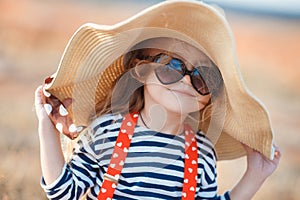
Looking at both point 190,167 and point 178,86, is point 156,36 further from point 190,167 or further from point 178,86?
point 190,167

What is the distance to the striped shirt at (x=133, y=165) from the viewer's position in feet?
3.58

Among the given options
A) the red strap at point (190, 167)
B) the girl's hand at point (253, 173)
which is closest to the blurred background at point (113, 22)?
the girl's hand at point (253, 173)

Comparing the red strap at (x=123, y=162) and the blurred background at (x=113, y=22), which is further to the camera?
the blurred background at (x=113, y=22)

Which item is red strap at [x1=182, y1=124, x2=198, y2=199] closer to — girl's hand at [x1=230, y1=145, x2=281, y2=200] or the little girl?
the little girl

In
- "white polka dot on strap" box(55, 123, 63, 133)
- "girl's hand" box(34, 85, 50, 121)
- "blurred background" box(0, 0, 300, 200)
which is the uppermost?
"girl's hand" box(34, 85, 50, 121)

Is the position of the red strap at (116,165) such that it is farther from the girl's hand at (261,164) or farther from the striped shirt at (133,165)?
the girl's hand at (261,164)

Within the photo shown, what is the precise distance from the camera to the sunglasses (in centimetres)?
104

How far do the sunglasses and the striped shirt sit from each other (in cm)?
12

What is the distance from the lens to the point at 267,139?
110cm

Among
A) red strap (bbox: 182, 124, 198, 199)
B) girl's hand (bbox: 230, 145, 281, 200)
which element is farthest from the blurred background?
red strap (bbox: 182, 124, 198, 199)

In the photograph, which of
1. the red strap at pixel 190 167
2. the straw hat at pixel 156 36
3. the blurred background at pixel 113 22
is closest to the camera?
the straw hat at pixel 156 36

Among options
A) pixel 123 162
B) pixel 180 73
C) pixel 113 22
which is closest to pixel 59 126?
pixel 123 162

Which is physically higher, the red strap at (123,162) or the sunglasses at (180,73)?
the sunglasses at (180,73)

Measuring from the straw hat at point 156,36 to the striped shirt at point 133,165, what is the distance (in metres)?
0.07
